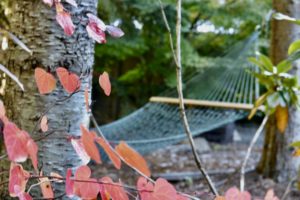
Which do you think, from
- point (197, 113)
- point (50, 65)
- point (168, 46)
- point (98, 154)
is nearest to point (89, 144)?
point (98, 154)

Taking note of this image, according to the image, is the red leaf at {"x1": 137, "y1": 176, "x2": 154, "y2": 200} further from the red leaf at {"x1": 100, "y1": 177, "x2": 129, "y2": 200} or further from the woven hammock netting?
the woven hammock netting

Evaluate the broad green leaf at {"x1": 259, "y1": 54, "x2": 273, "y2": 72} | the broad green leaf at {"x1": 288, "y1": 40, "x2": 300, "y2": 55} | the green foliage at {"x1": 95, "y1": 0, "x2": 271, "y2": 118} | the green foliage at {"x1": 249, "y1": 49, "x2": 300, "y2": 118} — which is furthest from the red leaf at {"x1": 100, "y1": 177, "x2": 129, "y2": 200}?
the green foliage at {"x1": 95, "y1": 0, "x2": 271, "y2": 118}

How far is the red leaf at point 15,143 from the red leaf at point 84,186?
0.10 meters

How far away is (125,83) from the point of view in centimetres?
513

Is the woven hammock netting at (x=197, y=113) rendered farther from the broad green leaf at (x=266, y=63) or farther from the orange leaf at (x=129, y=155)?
the orange leaf at (x=129, y=155)

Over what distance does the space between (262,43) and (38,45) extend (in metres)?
4.06

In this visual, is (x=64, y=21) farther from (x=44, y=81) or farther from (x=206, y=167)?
(x=206, y=167)

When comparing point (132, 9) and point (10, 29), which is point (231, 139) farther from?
point (10, 29)

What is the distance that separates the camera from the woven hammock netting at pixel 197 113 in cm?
290

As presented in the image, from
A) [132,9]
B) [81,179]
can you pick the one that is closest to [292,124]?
[132,9]

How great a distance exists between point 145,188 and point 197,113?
265cm

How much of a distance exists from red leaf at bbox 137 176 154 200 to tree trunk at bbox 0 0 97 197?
0.21 meters

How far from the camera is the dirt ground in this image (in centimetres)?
253

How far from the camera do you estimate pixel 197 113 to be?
3.12 m
